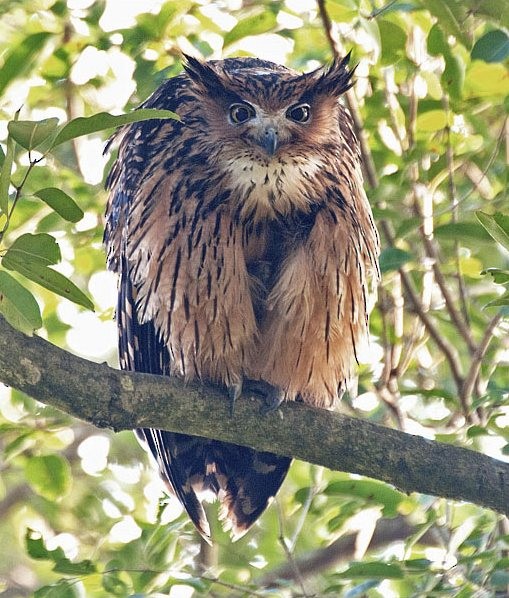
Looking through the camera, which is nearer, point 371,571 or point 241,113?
point 371,571

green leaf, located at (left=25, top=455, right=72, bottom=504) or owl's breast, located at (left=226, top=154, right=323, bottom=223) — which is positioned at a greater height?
owl's breast, located at (left=226, top=154, right=323, bottom=223)

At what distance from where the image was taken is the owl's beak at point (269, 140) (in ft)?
11.2

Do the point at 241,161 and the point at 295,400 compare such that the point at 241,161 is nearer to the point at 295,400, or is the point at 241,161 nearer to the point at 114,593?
the point at 295,400

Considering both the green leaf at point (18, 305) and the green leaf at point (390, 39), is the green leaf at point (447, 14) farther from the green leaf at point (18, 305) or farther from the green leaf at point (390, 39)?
the green leaf at point (18, 305)

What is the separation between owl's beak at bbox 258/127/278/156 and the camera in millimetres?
3426

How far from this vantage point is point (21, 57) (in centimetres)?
363

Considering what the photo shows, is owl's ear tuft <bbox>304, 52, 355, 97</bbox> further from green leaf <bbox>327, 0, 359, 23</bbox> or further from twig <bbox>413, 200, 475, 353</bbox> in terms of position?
twig <bbox>413, 200, 475, 353</bbox>

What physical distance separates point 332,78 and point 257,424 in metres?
1.26

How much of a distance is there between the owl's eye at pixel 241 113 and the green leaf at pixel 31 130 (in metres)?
1.39

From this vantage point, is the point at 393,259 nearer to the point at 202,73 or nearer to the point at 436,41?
the point at 436,41

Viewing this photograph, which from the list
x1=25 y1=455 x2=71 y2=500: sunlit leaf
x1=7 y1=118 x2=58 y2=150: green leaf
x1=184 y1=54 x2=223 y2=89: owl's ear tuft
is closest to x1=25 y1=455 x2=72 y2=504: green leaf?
x1=25 y1=455 x2=71 y2=500: sunlit leaf

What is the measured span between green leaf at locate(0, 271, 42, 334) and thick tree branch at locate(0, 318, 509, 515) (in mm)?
155

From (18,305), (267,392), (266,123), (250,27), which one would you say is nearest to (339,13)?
(250,27)

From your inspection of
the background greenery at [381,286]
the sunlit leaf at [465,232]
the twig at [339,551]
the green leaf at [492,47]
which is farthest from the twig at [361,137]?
the twig at [339,551]
